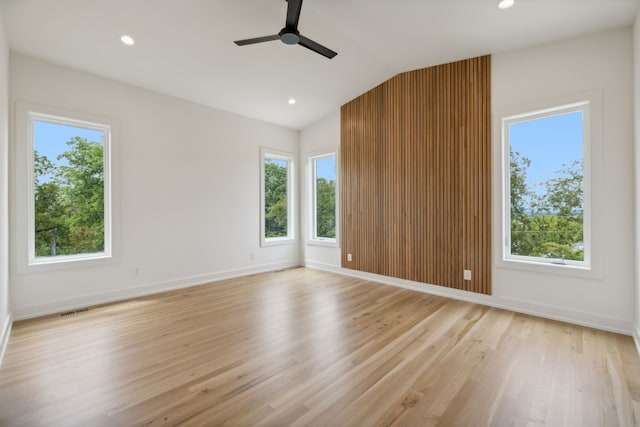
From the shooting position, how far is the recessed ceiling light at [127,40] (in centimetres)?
311

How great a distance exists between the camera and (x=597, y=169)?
2977mm

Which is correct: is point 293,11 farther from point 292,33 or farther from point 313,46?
point 313,46

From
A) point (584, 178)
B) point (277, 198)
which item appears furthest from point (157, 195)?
point (584, 178)

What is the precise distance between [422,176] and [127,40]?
393 cm

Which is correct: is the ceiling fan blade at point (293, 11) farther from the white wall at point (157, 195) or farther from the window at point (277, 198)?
the window at point (277, 198)

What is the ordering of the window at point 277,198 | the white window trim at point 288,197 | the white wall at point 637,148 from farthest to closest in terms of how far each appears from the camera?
the window at point 277,198 → the white window trim at point 288,197 → the white wall at point 637,148

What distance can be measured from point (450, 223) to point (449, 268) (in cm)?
61

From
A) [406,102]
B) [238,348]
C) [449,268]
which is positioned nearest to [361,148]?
[406,102]

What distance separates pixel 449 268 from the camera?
158 inches

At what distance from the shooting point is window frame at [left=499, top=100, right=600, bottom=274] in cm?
302

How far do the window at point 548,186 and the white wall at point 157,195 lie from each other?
3.96m

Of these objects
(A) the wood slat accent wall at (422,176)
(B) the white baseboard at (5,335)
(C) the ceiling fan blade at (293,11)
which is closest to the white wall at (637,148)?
(A) the wood slat accent wall at (422,176)

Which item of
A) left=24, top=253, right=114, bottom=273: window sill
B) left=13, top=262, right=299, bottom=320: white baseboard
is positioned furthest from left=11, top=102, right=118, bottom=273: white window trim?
left=13, top=262, right=299, bottom=320: white baseboard

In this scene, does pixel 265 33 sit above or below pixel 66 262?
above
